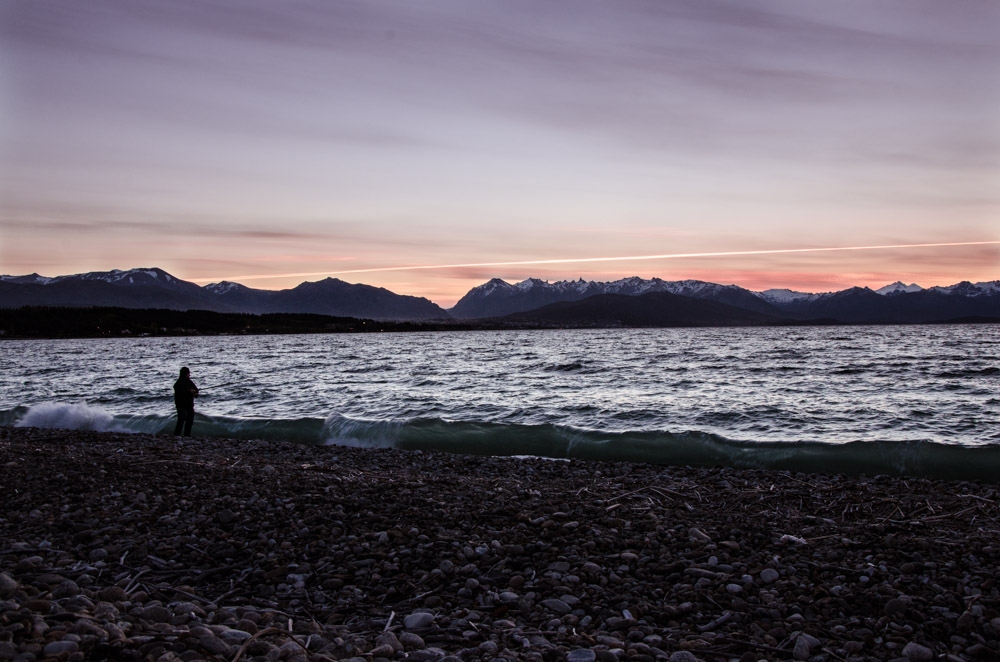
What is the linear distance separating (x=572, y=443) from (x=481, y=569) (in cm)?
1203

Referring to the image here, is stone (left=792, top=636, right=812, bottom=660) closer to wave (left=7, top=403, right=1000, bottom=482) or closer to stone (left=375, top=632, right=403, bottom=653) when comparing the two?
Answer: stone (left=375, top=632, right=403, bottom=653)

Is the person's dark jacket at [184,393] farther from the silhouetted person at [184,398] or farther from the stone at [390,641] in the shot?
the stone at [390,641]

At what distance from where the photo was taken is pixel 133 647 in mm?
4484

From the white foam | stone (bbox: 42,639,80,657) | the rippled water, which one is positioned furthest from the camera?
the white foam

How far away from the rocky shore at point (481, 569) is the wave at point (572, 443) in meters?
4.09

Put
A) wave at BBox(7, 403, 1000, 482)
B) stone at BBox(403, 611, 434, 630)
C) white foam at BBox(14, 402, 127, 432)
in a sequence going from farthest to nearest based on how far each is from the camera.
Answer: white foam at BBox(14, 402, 127, 432), wave at BBox(7, 403, 1000, 482), stone at BBox(403, 611, 434, 630)

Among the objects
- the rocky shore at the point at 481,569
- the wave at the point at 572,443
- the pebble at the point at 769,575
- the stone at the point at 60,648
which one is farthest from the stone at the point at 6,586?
the wave at the point at 572,443

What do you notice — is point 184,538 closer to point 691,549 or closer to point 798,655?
point 691,549

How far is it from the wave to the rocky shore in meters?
4.09

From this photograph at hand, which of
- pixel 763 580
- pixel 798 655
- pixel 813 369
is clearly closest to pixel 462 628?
pixel 798 655

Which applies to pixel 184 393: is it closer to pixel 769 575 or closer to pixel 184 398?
pixel 184 398

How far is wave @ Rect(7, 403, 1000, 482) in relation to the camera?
15.7 m

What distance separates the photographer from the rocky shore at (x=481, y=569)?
5375 millimetres

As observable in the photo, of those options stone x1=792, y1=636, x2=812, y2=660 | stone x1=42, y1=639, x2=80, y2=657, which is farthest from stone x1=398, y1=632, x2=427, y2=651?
stone x1=792, y1=636, x2=812, y2=660
